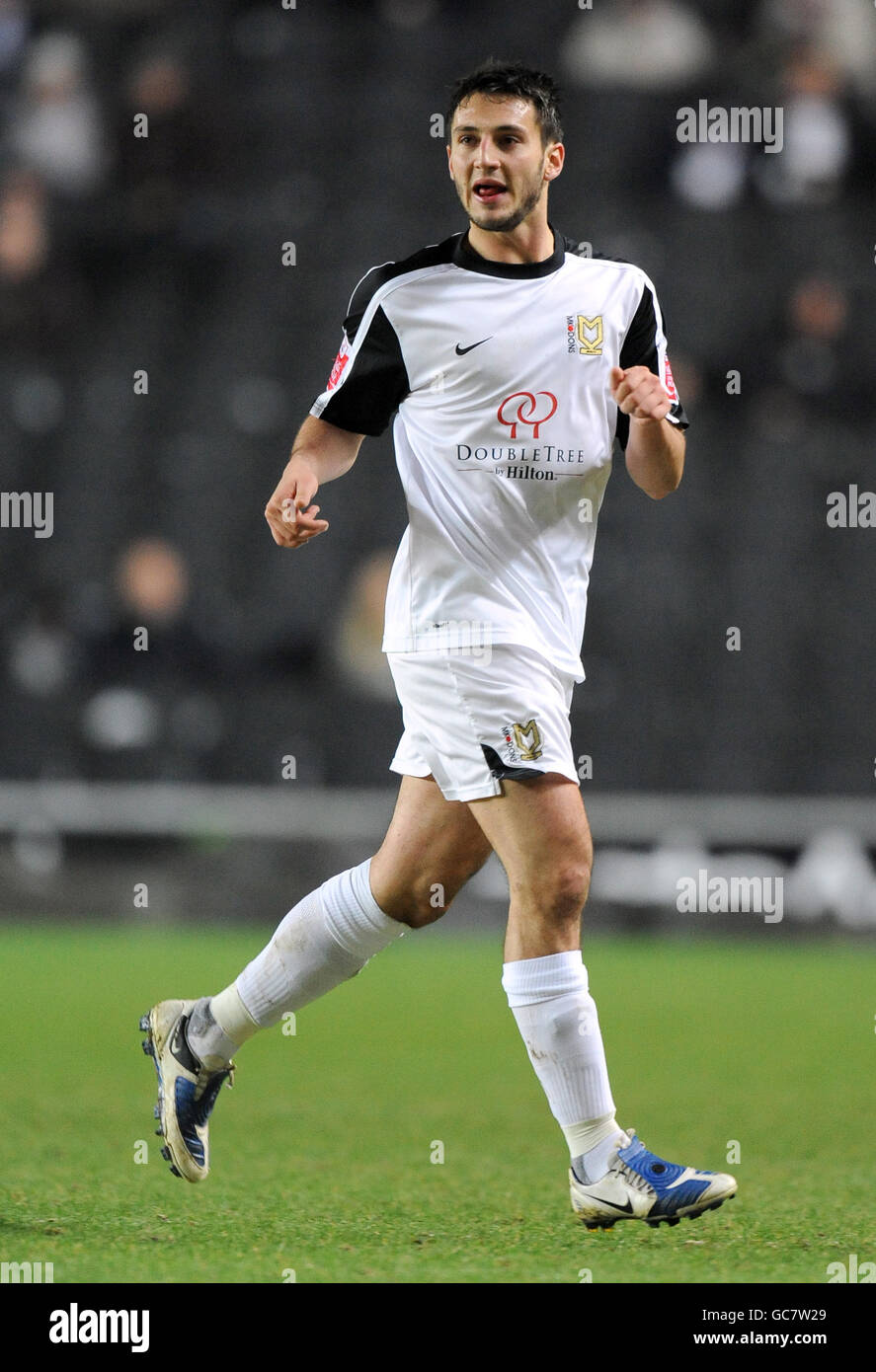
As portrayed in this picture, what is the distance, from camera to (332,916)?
405 centimetres

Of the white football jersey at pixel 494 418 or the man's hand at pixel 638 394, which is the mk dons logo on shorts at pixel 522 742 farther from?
the man's hand at pixel 638 394

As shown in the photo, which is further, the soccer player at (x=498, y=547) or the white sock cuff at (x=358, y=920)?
the white sock cuff at (x=358, y=920)

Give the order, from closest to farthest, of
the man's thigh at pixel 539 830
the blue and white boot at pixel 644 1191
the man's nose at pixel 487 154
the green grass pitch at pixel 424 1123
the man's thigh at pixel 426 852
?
the green grass pitch at pixel 424 1123
the blue and white boot at pixel 644 1191
the man's thigh at pixel 539 830
the man's nose at pixel 487 154
the man's thigh at pixel 426 852

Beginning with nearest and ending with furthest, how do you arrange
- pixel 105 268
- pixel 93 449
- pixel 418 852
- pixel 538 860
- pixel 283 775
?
1. pixel 538 860
2. pixel 418 852
3. pixel 283 775
4. pixel 93 449
5. pixel 105 268

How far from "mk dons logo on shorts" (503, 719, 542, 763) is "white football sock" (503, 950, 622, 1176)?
15.2 inches

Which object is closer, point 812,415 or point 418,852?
point 418,852

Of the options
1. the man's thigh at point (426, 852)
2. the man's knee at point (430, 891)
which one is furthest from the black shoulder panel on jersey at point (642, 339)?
the man's knee at point (430, 891)

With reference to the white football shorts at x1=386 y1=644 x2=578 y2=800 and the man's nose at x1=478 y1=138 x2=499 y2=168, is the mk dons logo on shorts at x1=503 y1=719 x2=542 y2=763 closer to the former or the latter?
the white football shorts at x1=386 y1=644 x2=578 y2=800

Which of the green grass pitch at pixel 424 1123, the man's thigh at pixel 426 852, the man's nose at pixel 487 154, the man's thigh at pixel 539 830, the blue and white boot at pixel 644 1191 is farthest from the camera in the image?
the man's thigh at pixel 426 852

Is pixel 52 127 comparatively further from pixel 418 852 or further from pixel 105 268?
pixel 418 852

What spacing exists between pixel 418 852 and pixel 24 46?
11640mm

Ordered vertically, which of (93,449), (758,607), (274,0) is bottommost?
(758,607)

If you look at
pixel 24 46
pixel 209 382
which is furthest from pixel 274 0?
pixel 209 382

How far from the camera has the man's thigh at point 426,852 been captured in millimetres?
3932
